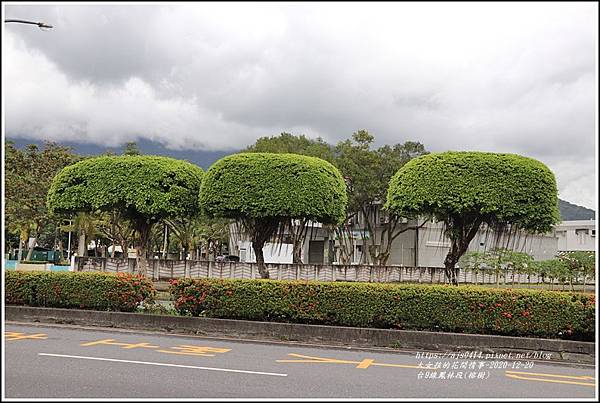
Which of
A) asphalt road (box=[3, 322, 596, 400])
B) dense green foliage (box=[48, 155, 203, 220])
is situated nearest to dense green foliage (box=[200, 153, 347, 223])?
dense green foliage (box=[48, 155, 203, 220])

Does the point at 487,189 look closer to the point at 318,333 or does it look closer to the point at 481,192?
the point at 481,192

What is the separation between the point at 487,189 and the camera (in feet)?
70.4

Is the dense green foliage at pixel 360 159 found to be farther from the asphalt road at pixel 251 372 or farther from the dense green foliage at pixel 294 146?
the asphalt road at pixel 251 372

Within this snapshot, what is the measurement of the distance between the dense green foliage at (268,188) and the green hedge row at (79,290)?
8.92 meters

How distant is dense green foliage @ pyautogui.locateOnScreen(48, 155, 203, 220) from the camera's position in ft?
83.7

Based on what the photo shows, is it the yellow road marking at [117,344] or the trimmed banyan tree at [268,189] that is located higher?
the trimmed banyan tree at [268,189]

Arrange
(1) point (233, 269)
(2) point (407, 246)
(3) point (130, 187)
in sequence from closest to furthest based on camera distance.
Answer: (3) point (130, 187) → (1) point (233, 269) → (2) point (407, 246)

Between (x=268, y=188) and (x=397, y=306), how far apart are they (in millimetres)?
11745

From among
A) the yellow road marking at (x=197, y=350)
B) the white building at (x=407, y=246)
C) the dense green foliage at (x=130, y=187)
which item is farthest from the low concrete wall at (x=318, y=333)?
the white building at (x=407, y=246)

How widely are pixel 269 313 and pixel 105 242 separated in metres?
64.2

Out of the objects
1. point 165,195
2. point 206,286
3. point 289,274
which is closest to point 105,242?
point 289,274

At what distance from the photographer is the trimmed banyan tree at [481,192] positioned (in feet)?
70.4

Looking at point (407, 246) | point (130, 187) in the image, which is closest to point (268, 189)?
point (130, 187)

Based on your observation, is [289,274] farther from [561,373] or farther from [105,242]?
[105,242]
